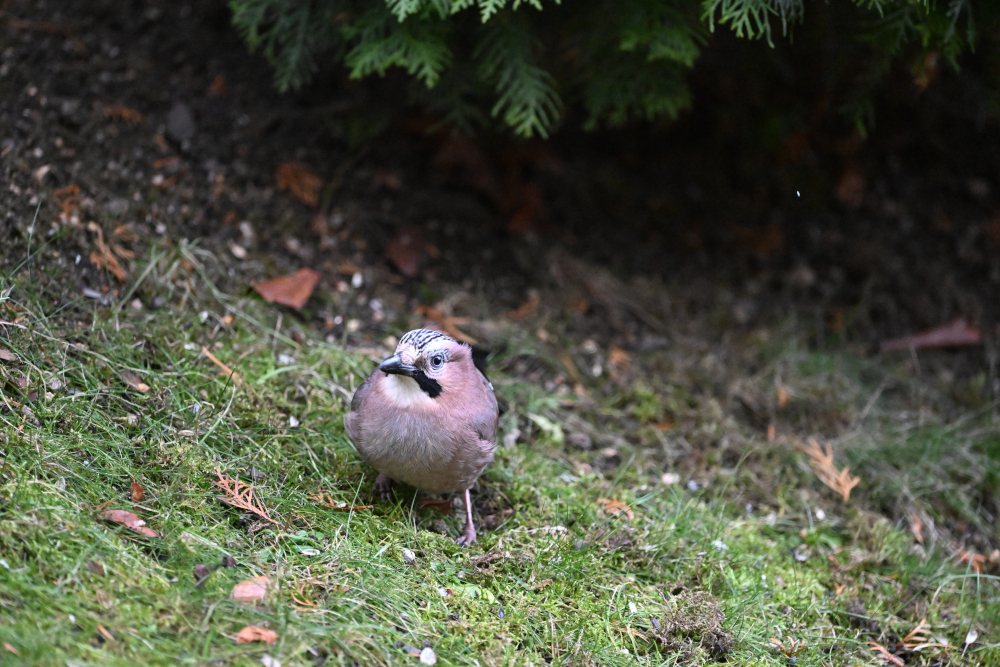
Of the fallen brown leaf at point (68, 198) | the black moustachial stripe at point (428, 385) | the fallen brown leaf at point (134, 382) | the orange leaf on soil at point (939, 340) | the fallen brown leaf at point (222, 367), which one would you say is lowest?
the fallen brown leaf at point (134, 382)

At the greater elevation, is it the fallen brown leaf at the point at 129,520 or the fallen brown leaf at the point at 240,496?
the fallen brown leaf at the point at 240,496

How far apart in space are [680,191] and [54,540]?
449 centimetres

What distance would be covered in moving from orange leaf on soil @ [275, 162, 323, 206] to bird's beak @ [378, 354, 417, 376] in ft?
6.39

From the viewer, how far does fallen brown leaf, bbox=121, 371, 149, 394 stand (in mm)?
3398

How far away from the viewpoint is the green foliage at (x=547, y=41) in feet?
12.1

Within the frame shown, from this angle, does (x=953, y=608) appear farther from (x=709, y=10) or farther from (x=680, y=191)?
(x=680, y=191)

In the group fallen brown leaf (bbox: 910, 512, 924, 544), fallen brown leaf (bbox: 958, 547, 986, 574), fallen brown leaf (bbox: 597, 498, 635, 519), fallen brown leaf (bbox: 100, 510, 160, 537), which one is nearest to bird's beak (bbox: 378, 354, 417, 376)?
fallen brown leaf (bbox: 100, 510, 160, 537)

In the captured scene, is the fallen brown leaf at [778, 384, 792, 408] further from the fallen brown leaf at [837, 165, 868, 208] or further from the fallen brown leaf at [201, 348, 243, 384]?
the fallen brown leaf at [201, 348, 243, 384]

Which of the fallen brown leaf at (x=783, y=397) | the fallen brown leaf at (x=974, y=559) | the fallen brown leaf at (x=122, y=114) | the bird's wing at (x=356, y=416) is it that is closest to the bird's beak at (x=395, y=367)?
the bird's wing at (x=356, y=416)

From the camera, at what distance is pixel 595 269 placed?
5.30 meters

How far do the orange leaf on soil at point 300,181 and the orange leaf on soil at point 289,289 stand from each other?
1.83 feet

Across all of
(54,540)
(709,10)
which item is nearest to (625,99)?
(709,10)

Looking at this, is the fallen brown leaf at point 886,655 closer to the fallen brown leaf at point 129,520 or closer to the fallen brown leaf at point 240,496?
the fallen brown leaf at point 240,496

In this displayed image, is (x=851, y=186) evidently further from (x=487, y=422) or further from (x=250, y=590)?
(x=250, y=590)
